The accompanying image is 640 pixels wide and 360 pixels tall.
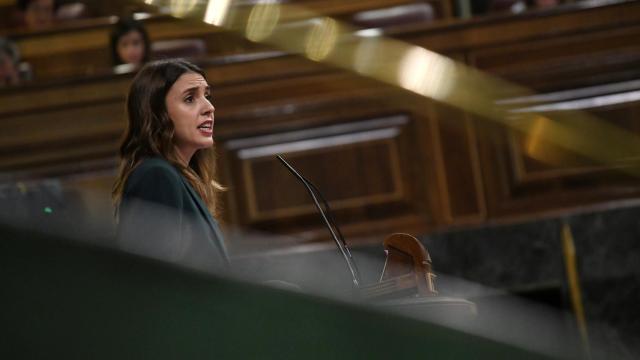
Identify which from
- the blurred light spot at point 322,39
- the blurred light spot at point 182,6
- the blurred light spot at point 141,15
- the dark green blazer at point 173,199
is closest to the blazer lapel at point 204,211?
the dark green blazer at point 173,199

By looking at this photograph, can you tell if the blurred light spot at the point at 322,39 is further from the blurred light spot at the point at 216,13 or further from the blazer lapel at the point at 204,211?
the blazer lapel at the point at 204,211

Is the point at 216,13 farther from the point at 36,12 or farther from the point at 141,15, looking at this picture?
the point at 36,12

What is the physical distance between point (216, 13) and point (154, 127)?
3.80 feet

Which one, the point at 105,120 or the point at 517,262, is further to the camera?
the point at 105,120

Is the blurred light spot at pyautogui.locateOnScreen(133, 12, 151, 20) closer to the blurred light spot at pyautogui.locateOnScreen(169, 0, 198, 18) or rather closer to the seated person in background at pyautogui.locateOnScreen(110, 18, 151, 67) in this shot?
the blurred light spot at pyautogui.locateOnScreen(169, 0, 198, 18)

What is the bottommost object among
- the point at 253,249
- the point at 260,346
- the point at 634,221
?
the point at 253,249

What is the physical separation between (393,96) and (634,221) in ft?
1.39

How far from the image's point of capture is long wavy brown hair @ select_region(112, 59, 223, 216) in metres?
0.82

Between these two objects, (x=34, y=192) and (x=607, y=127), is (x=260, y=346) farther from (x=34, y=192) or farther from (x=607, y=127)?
(x=607, y=127)

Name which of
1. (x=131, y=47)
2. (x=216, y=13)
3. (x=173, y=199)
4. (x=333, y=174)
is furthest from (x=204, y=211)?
(x=216, y=13)

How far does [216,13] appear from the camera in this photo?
6.46 feet

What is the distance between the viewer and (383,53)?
66.9 inches

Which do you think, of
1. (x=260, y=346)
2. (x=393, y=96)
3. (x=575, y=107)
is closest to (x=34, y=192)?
(x=393, y=96)

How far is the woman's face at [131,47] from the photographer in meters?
1.84
